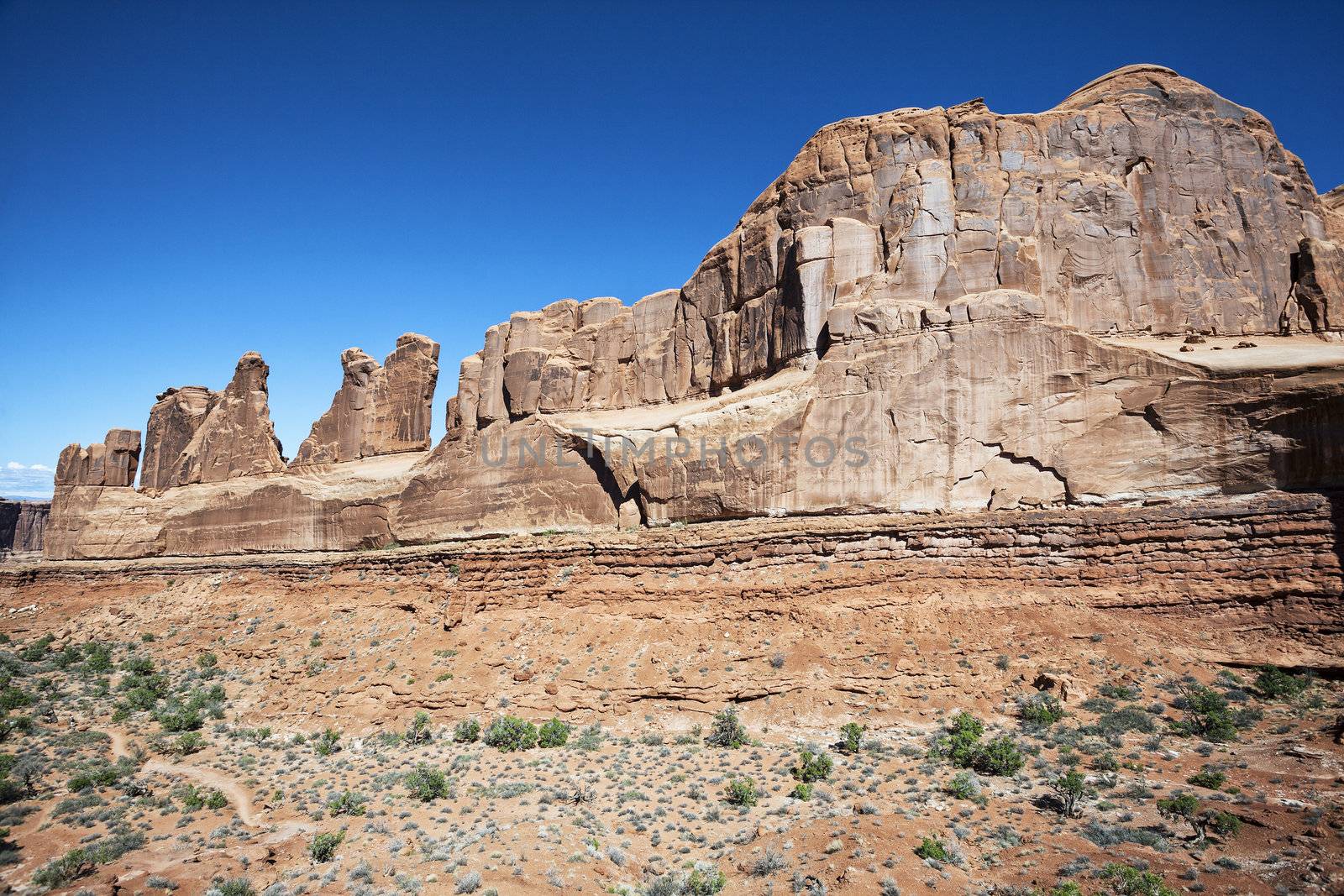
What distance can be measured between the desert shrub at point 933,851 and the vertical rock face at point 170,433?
1480 inches

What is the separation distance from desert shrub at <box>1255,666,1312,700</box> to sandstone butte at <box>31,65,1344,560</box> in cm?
345

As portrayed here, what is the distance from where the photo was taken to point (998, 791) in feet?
41.0

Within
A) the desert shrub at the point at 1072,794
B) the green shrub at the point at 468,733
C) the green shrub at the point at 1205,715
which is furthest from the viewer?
the green shrub at the point at 468,733

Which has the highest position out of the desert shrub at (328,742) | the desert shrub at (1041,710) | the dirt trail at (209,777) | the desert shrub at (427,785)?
the desert shrub at (1041,710)

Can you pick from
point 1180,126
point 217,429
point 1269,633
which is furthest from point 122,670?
point 1180,126

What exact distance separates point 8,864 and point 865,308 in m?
20.5

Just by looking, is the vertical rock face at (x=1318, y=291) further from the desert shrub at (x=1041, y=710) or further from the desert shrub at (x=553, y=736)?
the desert shrub at (x=553, y=736)

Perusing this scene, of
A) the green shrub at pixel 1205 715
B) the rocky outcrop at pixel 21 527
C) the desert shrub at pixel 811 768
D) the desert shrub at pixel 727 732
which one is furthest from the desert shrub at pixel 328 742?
the rocky outcrop at pixel 21 527

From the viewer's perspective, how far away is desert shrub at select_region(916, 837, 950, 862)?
10.7 metres

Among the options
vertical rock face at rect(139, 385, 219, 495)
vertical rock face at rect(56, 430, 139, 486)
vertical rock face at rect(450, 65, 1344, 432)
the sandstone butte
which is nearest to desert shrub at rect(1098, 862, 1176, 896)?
the sandstone butte

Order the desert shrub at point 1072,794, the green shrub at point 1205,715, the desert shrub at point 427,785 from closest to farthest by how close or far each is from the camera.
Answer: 1. the desert shrub at point 1072,794
2. the green shrub at point 1205,715
3. the desert shrub at point 427,785

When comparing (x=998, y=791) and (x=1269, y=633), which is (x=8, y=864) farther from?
(x=1269, y=633)

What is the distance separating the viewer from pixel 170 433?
1492 inches

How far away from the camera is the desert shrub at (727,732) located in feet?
51.9
